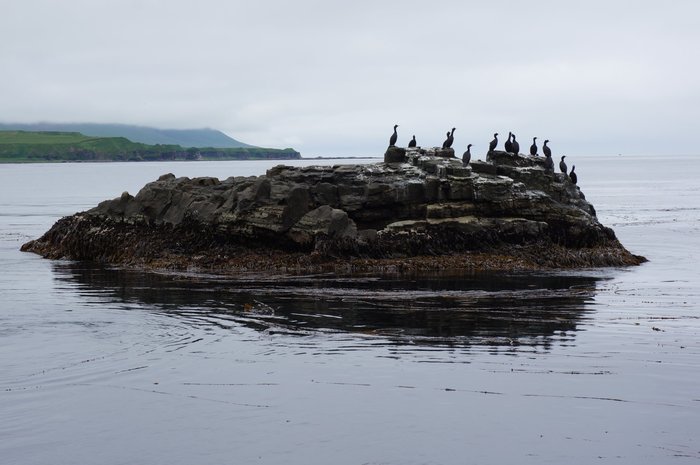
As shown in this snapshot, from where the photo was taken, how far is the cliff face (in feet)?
121

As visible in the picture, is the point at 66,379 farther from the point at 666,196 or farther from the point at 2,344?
the point at 666,196

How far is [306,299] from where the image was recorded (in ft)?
94.4

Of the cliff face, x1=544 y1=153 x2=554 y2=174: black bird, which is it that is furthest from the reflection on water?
x1=544 y1=153 x2=554 y2=174: black bird

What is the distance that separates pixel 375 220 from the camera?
38.8 metres

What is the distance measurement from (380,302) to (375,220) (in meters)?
11.0

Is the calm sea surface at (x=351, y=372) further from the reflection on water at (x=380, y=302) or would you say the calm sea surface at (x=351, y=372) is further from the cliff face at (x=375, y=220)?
the cliff face at (x=375, y=220)

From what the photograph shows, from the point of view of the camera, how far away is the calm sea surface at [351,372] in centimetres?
1470

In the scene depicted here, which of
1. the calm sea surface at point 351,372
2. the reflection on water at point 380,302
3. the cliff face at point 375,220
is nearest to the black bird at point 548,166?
the cliff face at point 375,220

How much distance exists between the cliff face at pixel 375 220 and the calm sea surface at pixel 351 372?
13.9 feet

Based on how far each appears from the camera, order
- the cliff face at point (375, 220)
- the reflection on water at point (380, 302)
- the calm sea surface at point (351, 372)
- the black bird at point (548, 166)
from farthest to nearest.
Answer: the black bird at point (548, 166)
the cliff face at point (375, 220)
the reflection on water at point (380, 302)
the calm sea surface at point (351, 372)

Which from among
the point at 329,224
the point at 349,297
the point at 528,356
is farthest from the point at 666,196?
the point at 528,356

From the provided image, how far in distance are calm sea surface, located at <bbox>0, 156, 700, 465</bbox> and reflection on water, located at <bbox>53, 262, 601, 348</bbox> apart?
124 mm

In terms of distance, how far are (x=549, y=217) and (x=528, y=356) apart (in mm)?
19852

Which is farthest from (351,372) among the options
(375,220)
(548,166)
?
(548,166)
